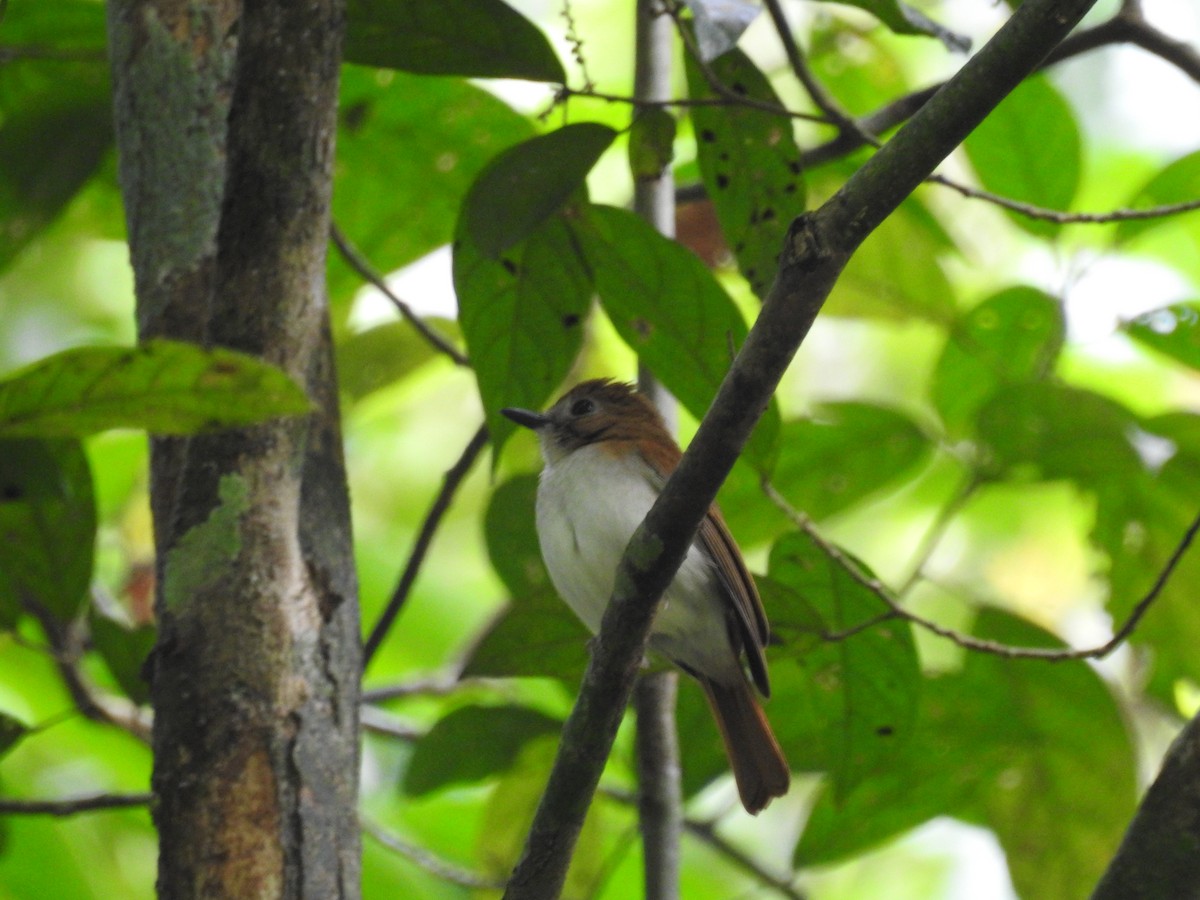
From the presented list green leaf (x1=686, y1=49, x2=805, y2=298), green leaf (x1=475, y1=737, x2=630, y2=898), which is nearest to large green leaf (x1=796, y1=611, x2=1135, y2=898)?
green leaf (x1=475, y1=737, x2=630, y2=898)

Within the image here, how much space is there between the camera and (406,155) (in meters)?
3.39

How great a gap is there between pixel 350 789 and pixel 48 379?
1.04 meters

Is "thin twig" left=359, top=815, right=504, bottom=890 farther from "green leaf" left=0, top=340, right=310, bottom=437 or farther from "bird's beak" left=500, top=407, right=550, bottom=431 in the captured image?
"green leaf" left=0, top=340, right=310, bottom=437

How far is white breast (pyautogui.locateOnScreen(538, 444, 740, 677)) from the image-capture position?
3.24 metres

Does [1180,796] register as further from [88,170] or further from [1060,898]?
[88,170]

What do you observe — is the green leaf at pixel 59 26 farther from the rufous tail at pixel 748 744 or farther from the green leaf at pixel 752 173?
the rufous tail at pixel 748 744

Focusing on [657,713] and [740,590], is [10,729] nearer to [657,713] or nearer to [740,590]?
[657,713]

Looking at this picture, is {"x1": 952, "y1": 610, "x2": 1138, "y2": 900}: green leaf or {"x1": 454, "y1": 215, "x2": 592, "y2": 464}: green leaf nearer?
{"x1": 454, "y1": 215, "x2": 592, "y2": 464}: green leaf

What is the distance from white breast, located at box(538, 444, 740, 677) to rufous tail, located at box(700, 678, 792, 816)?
0.20ft

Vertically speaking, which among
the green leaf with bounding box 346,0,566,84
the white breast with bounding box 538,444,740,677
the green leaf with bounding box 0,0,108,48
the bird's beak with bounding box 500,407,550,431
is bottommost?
the white breast with bounding box 538,444,740,677

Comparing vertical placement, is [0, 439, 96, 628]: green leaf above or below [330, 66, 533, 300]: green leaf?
below

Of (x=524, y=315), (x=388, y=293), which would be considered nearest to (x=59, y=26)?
(x=388, y=293)

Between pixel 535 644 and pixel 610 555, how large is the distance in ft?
1.66

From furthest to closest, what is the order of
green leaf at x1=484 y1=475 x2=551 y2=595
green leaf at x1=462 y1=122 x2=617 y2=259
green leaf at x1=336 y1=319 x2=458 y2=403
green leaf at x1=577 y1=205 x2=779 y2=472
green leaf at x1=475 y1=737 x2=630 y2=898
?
green leaf at x1=336 y1=319 x2=458 y2=403 → green leaf at x1=475 y1=737 x2=630 y2=898 → green leaf at x1=484 y1=475 x2=551 y2=595 → green leaf at x1=577 y1=205 x2=779 y2=472 → green leaf at x1=462 y1=122 x2=617 y2=259
